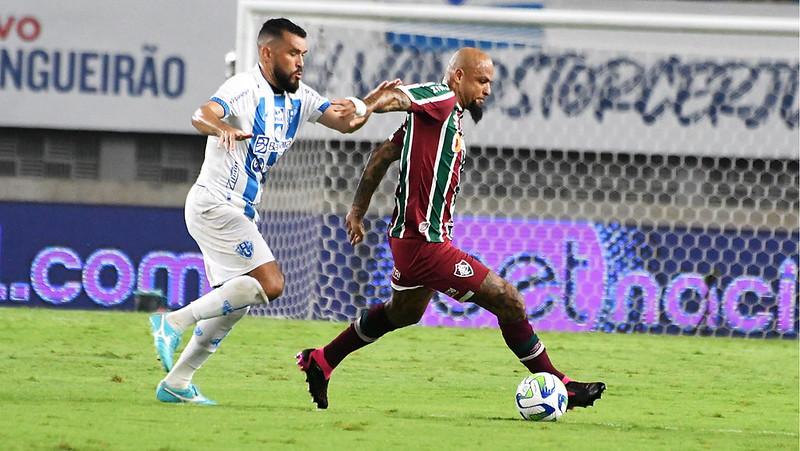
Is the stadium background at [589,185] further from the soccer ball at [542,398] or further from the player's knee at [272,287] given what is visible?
the soccer ball at [542,398]

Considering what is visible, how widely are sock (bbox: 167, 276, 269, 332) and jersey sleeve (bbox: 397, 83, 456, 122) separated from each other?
3.46 feet

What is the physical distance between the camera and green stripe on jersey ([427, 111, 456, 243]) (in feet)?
21.3

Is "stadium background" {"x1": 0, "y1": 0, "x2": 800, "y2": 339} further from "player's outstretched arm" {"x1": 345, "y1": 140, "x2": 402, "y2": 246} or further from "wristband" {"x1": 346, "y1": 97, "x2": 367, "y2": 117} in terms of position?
"wristband" {"x1": 346, "y1": 97, "x2": 367, "y2": 117}

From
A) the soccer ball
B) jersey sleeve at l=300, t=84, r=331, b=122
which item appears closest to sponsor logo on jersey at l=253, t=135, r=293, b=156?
jersey sleeve at l=300, t=84, r=331, b=122

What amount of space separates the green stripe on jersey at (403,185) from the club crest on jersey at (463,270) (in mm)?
323

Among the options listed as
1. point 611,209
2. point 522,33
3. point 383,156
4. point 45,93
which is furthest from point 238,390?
point 45,93

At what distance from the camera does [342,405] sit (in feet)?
22.4

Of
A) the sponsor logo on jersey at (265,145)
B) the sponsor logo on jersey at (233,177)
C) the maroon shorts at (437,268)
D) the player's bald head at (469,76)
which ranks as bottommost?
the maroon shorts at (437,268)

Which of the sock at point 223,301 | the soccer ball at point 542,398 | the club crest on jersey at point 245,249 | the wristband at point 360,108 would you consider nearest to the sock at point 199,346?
the sock at point 223,301

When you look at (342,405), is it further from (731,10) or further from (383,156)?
(731,10)

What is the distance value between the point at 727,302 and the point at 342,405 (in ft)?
22.3

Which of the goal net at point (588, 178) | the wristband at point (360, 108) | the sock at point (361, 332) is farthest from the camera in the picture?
the goal net at point (588, 178)

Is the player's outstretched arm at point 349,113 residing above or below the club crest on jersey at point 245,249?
above

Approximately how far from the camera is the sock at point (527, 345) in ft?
21.2
